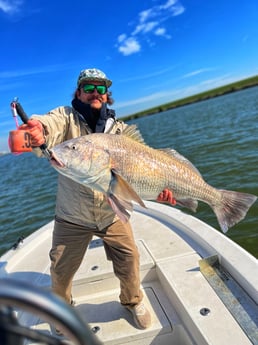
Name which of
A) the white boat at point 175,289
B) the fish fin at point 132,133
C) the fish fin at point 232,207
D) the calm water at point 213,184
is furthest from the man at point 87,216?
the calm water at point 213,184

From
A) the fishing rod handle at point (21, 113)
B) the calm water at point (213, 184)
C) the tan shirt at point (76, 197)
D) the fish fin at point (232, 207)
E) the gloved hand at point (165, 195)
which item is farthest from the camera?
the calm water at point (213, 184)

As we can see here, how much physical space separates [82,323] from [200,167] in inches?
535

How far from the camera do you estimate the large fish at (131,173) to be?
3.12 metres

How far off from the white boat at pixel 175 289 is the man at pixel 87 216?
29cm

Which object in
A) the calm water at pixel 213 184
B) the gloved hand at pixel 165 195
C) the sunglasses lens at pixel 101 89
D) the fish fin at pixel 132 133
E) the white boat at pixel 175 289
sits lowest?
the calm water at pixel 213 184

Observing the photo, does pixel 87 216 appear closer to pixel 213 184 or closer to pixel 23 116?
pixel 23 116

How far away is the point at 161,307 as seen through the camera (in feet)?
12.9

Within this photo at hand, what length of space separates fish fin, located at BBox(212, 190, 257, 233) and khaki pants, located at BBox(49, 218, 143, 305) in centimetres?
108

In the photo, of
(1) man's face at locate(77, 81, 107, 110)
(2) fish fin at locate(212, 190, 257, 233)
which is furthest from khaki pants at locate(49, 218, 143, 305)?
(1) man's face at locate(77, 81, 107, 110)

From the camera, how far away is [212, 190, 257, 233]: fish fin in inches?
151

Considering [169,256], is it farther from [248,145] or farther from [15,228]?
[248,145]

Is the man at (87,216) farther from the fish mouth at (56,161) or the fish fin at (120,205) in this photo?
the fish mouth at (56,161)

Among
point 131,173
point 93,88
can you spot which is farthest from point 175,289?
point 93,88

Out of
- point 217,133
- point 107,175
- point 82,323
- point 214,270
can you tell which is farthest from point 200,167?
point 82,323
